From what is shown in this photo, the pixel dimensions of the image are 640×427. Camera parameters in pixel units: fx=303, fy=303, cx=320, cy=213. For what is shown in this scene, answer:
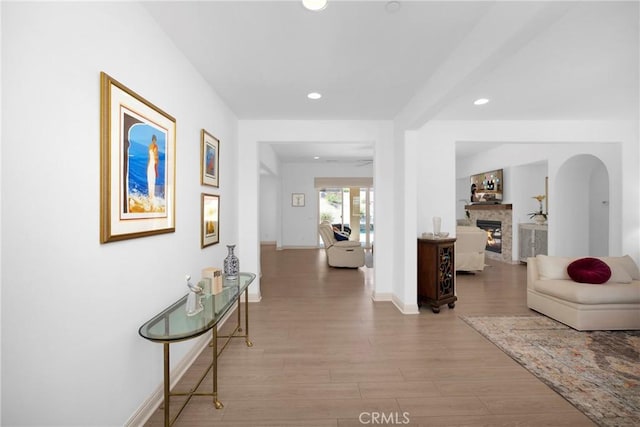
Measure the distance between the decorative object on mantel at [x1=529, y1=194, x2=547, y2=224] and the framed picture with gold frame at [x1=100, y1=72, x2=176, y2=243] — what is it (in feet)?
25.2

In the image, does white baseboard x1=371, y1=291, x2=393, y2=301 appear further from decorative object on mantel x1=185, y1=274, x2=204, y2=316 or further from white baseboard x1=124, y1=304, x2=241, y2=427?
decorative object on mantel x1=185, y1=274, x2=204, y2=316

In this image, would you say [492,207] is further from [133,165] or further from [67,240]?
[67,240]

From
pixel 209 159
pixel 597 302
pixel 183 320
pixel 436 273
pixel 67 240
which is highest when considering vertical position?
pixel 209 159

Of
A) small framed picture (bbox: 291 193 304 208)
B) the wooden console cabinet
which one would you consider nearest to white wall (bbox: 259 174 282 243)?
small framed picture (bbox: 291 193 304 208)

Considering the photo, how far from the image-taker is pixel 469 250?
6.14m

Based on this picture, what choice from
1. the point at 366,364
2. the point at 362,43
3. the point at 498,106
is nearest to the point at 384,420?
the point at 366,364

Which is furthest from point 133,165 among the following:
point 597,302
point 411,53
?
point 597,302

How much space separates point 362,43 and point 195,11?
1.21 meters

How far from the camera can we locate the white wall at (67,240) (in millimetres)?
1132

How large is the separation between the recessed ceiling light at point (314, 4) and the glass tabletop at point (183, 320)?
2.05 meters

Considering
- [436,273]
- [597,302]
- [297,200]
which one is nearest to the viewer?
[597,302]

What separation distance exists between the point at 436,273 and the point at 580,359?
5.20 feet

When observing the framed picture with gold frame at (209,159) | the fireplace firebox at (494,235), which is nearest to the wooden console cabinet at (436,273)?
the framed picture with gold frame at (209,159)

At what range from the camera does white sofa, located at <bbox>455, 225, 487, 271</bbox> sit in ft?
20.0
